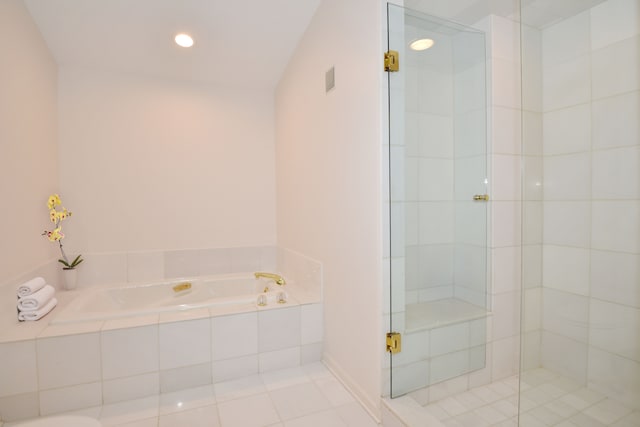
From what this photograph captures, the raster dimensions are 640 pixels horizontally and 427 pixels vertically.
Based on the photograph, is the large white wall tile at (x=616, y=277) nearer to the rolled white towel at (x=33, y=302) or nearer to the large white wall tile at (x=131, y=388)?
the large white wall tile at (x=131, y=388)

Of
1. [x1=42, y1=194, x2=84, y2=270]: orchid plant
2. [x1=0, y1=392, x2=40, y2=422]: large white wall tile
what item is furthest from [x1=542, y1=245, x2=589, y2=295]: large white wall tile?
[x1=42, y1=194, x2=84, y2=270]: orchid plant

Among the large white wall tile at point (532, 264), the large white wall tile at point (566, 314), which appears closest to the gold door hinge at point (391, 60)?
the large white wall tile at point (532, 264)

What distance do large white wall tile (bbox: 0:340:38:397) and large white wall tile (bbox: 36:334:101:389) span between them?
3 centimetres

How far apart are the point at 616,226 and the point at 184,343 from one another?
2255mm

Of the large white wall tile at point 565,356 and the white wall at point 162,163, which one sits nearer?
the large white wall tile at point 565,356

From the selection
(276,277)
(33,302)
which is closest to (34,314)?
(33,302)

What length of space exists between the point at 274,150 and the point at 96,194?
1.62 metres

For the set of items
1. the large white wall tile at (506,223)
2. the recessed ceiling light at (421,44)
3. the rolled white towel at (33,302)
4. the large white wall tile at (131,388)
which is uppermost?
the recessed ceiling light at (421,44)

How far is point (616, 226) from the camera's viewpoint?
1.37m

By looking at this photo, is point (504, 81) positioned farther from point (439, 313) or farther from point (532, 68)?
point (439, 313)

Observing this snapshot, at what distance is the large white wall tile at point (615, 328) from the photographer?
4.36 feet

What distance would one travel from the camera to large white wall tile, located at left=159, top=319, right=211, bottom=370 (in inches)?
71.6

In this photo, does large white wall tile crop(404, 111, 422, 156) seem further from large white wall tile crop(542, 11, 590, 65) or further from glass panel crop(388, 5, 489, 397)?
large white wall tile crop(542, 11, 590, 65)

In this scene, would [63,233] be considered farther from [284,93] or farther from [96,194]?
[284,93]
